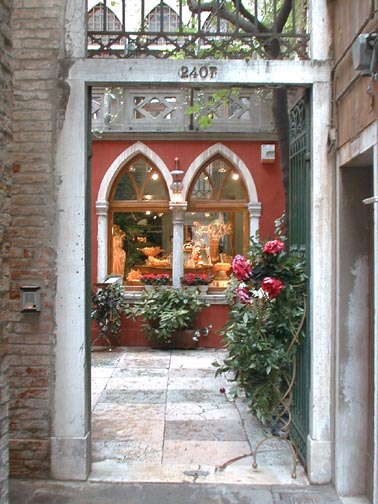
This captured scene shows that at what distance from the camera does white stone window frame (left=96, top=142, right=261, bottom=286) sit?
1094 cm

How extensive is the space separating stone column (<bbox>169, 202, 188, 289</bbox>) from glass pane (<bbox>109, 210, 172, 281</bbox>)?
15.2 inches

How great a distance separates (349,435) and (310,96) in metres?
2.77

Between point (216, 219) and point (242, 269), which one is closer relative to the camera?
point (242, 269)

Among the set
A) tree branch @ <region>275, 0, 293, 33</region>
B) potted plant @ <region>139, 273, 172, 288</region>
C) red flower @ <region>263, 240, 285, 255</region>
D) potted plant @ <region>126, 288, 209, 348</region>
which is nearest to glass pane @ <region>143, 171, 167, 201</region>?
potted plant @ <region>139, 273, 172, 288</region>

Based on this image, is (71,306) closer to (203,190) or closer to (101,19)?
(101,19)

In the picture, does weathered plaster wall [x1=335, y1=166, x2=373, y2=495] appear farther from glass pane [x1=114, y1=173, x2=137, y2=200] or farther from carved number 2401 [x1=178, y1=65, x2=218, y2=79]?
glass pane [x1=114, y1=173, x2=137, y2=200]

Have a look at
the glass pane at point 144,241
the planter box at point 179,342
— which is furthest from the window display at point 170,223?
the planter box at point 179,342

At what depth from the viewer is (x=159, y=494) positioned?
4.15 m

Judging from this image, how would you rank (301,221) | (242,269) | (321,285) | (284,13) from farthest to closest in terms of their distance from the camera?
(284,13) < (301,221) < (242,269) < (321,285)

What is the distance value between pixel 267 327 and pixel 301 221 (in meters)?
1.03

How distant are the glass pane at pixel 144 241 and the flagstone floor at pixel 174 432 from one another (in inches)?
128

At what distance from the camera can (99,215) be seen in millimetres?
11016

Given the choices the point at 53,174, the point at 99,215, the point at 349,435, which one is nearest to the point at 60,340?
the point at 53,174

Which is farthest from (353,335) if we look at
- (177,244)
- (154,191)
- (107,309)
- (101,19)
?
(154,191)
